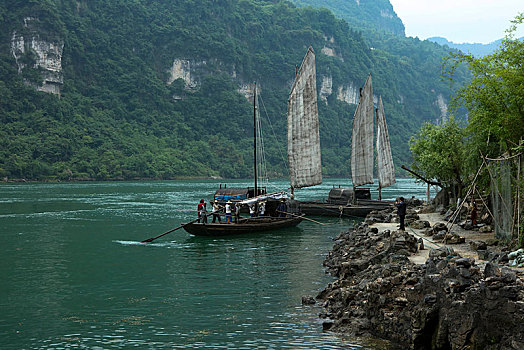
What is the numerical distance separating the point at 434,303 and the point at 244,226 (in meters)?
24.1

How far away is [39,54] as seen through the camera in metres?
175

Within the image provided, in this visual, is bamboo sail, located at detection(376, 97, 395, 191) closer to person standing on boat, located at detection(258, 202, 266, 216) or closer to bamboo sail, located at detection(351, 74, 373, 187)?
bamboo sail, located at detection(351, 74, 373, 187)

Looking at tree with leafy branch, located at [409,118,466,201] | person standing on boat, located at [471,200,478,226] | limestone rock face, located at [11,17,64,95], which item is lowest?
person standing on boat, located at [471,200,478,226]

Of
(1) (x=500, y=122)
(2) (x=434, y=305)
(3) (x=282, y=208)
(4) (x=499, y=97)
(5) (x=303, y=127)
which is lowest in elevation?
(2) (x=434, y=305)

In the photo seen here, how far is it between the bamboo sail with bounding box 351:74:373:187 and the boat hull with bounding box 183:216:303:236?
12.2 metres

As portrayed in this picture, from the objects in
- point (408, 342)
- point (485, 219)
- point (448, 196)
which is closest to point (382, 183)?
point (448, 196)

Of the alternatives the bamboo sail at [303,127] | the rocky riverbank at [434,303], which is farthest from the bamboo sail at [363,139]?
the rocky riverbank at [434,303]

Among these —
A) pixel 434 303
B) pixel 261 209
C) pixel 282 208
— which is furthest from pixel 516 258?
pixel 282 208

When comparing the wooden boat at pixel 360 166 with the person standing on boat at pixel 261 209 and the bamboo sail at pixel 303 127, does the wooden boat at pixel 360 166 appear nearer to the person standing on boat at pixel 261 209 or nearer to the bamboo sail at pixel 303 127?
the bamboo sail at pixel 303 127

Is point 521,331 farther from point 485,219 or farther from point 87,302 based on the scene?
point 485,219

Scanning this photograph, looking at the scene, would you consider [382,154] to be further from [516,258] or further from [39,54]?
[39,54]

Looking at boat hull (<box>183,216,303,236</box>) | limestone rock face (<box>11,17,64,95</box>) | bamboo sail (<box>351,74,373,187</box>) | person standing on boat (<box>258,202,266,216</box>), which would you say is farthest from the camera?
limestone rock face (<box>11,17,64,95</box>)

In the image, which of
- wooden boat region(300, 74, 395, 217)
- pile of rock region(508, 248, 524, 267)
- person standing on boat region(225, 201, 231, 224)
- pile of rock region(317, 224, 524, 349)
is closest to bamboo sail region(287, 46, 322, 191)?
wooden boat region(300, 74, 395, 217)

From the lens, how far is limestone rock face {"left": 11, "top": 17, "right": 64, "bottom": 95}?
559 ft
